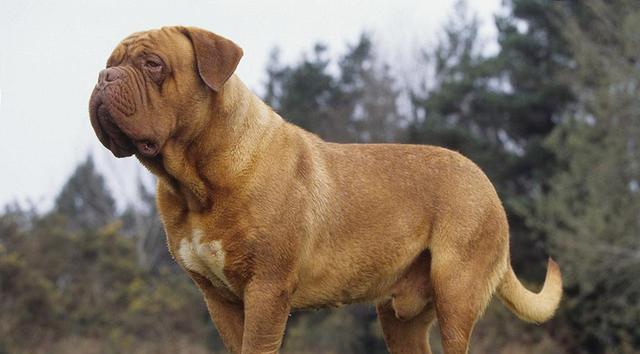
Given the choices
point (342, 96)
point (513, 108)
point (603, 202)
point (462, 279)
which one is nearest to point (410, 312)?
point (462, 279)

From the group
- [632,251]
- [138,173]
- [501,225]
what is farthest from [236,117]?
Result: [138,173]

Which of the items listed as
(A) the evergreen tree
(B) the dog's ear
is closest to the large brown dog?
(B) the dog's ear

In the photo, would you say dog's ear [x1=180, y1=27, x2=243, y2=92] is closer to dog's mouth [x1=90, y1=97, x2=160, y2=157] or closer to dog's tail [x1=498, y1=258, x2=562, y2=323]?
dog's mouth [x1=90, y1=97, x2=160, y2=157]

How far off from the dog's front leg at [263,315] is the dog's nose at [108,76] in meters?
1.37

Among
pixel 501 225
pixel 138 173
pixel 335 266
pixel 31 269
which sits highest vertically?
A: pixel 335 266

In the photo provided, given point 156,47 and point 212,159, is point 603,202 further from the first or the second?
point 156,47

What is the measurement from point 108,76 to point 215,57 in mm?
605

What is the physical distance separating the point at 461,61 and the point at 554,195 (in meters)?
9.36

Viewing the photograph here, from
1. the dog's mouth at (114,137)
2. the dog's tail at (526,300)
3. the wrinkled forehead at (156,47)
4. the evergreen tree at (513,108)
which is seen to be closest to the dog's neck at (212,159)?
the dog's mouth at (114,137)

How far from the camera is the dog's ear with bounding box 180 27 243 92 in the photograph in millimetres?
4801

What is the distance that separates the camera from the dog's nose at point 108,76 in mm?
4547

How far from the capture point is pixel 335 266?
554cm

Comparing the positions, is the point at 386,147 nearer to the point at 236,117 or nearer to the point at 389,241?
the point at 389,241

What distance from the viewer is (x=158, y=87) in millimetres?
4723
